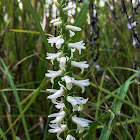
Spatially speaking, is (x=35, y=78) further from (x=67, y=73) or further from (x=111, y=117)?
(x=67, y=73)

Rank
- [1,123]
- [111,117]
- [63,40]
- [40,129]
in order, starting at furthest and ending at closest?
1. [40,129]
2. [1,123]
3. [111,117]
4. [63,40]

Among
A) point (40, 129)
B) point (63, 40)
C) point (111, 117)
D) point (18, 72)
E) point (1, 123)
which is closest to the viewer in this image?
point (63, 40)

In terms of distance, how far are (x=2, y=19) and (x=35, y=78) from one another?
59cm

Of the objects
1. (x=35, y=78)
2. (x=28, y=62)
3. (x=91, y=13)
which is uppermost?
(x=91, y=13)

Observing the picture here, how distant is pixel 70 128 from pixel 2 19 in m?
1.48

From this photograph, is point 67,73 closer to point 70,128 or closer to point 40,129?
point 70,128

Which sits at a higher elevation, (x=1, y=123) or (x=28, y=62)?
(x=28, y=62)

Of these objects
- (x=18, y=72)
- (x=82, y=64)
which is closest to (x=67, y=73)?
(x=82, y=64)

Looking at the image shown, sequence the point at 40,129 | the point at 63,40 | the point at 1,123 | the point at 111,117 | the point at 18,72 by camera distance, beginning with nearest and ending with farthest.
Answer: the point at 63,40 < the point at 111,117 < the point at 1,123 < the point at 40,129 < the point at 18,72

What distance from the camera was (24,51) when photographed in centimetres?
204

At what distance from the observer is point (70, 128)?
0.83m

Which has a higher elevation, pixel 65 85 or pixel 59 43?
pixel 59 43

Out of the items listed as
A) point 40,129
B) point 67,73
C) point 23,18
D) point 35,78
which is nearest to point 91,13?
point 23,18

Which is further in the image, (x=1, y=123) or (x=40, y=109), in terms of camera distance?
(x=40, y=109)
